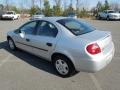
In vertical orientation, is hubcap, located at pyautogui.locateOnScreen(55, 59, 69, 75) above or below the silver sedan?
below

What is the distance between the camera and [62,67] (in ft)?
17.7

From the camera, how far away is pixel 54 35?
218 inches

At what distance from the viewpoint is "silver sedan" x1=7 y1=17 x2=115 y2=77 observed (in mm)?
4762

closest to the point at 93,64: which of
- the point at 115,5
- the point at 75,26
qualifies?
the point at 75,26

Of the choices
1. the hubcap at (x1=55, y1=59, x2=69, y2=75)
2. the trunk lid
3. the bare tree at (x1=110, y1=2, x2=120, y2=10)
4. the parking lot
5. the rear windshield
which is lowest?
the parking lot

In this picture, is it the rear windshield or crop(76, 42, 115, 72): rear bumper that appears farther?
the rear windshield

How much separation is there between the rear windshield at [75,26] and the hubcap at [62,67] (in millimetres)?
847

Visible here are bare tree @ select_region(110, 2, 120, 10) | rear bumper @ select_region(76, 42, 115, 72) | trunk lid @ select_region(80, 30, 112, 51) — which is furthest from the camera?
bare tree @ select_region(110, 2, 120, 10)

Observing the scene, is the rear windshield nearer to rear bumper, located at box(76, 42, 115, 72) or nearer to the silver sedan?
the silver sedan

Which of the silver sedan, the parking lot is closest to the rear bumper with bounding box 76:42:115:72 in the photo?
the silver sedan

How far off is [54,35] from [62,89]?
62.3 inches

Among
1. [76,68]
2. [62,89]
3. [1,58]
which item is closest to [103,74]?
[76,68]

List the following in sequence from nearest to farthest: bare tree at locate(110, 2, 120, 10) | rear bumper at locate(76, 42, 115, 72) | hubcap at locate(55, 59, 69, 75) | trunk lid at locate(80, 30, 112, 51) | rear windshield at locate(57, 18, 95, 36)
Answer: rear bumper at locate(76, 42, 115, 72), trunk lid at locate(80, 30, 112, 51), hubcap at locate(55, 59, 69, 75), rear windshield at locate(57, 18, 95, 36), bare tree at locate(110, 2, 120, 10)

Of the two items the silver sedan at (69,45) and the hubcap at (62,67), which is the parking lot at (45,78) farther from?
the silver sedan at (69,45)
